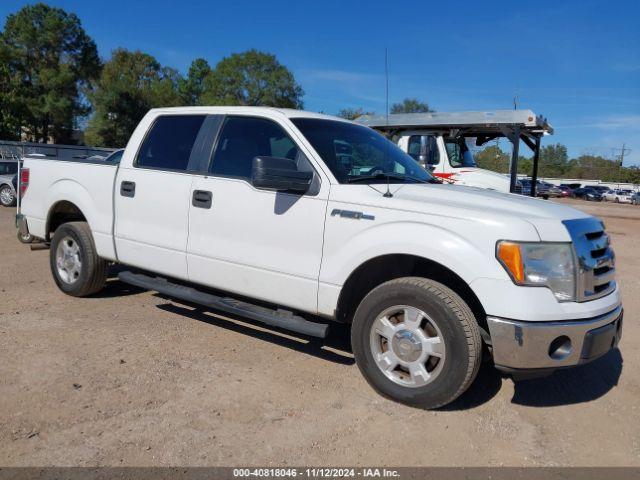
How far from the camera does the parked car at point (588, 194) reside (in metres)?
57.9

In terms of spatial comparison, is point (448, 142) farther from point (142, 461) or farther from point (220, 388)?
point (142, 461)

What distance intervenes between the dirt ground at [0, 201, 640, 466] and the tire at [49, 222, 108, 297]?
508 mm

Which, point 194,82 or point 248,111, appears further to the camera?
point 194,82

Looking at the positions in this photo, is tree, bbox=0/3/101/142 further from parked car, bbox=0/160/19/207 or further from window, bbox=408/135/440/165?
window, bbox=408/135/440/165

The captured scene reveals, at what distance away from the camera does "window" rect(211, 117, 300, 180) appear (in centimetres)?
441

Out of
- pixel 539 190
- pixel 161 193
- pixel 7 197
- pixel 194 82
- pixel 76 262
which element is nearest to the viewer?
pixel 161 193

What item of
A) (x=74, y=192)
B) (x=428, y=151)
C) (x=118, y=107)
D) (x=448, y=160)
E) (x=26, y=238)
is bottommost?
(x=26, y=238)

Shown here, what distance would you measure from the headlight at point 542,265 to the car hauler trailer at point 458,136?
7496mm

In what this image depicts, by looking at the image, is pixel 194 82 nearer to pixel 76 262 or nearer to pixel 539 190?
pixel 539 190

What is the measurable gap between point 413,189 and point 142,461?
249 cm

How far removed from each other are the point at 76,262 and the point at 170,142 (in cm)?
175

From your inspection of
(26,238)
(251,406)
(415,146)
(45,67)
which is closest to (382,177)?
Result: (251,406)

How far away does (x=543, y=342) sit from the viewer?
3.18 metres

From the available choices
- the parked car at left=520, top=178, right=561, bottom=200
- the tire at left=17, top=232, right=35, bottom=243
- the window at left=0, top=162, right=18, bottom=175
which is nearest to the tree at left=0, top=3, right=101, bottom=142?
the window at left=0, top=162, right=18, bottom=175
